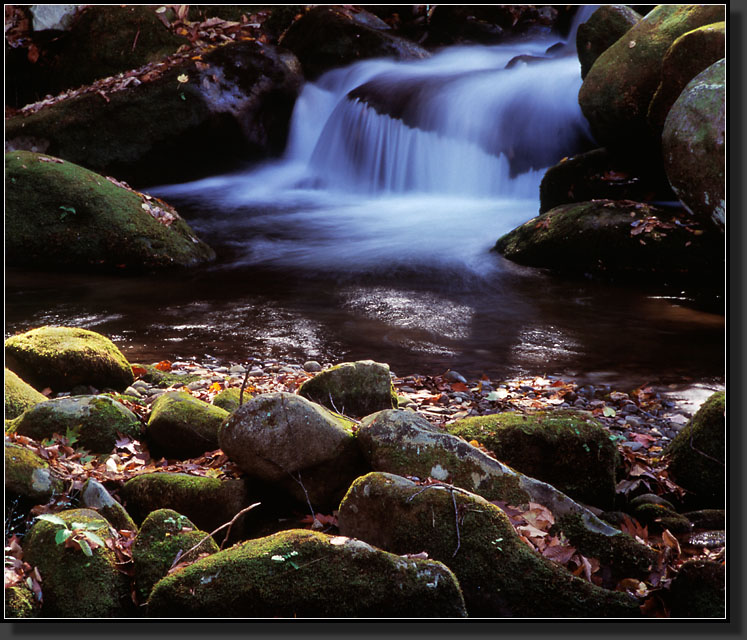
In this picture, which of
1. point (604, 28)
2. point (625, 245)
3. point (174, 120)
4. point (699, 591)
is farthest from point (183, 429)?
point (174, 120)

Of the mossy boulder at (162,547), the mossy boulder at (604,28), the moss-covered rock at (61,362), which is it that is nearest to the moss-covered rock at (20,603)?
the mossy boulder at (162,547)

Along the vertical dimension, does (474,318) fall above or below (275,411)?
below

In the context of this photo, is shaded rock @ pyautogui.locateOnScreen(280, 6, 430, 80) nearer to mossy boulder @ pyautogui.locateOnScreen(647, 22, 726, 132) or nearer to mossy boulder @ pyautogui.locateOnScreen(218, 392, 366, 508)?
mossy boulder @ pyautogui.locateOnScreen(647, 22, 726, 132)

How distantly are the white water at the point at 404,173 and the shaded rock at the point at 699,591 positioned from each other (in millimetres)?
8222

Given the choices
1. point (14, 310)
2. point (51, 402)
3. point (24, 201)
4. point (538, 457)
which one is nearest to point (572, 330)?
point (538, 457)

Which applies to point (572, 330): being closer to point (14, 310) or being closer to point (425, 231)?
point (425, 231)

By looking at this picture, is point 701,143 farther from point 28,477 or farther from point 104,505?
point 28,477

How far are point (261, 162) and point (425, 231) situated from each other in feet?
18.2

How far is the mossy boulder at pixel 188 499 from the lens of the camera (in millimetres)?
3174

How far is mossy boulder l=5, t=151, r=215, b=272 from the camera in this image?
10141mm

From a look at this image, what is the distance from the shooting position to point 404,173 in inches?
562

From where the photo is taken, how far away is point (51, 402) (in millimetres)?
3828

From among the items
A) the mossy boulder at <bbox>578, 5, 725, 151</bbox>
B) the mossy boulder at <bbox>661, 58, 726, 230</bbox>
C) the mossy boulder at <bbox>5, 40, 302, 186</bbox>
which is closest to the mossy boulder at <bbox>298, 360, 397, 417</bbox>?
the mossy boulder at <bbox>661, 58, 726, 230</bbox>

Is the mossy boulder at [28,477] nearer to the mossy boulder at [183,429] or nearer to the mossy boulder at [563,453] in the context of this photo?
the mossy boulder at [183,429]
